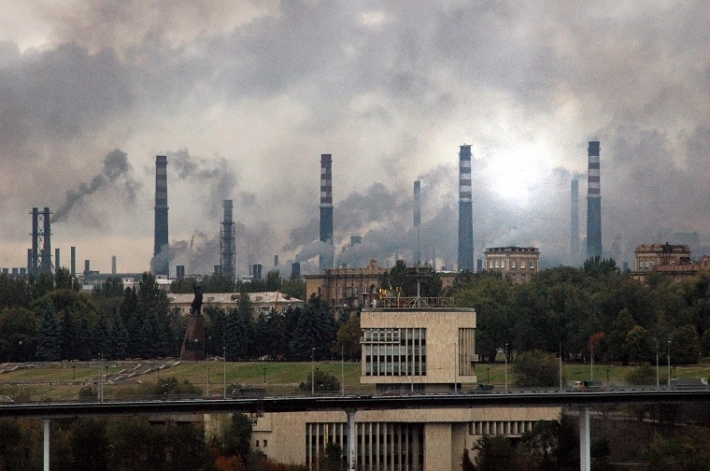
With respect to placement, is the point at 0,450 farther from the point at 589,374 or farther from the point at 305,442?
the point at 589,374

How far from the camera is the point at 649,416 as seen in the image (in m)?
129

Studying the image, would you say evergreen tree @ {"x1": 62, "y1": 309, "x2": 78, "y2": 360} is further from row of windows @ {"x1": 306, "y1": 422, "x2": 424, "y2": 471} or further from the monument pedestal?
row of windows @ {"x1": 306, "y1": 422, "x2": 424, "y2": 471}

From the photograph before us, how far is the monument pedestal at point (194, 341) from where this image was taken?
174250 millimetres

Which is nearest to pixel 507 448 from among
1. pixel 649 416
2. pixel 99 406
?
pixel 649 416

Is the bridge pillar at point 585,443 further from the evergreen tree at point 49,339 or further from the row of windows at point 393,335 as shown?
the evergreen tree at point 49,339

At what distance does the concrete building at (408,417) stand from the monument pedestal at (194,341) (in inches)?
1754

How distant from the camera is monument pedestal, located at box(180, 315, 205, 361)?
572 ft

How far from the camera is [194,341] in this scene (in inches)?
6865

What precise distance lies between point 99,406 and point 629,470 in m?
33.7

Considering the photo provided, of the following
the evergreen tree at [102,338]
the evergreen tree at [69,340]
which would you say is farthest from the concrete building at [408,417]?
the evergreen tree at [69,340]

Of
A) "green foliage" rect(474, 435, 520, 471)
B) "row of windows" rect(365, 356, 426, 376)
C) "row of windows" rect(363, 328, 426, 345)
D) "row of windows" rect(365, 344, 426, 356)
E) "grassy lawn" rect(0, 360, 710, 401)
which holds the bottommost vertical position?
"green foliage" rect(474, 435, 520, 471)

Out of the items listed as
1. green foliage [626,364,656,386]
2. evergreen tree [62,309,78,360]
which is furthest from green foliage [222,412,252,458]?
evergreen tree [62,309,78,360]

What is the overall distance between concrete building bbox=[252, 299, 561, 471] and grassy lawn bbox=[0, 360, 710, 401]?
4213 millimetres

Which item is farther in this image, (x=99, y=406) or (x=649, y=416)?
(x=649, y=416)
